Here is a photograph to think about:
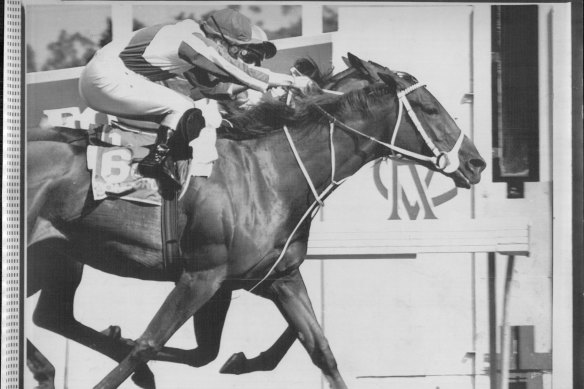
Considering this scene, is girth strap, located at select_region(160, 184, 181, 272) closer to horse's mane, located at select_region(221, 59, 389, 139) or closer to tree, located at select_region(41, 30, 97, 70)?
horse's mane, located at select_region(221, 59, 389, 139)

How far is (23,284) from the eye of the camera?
4.80m

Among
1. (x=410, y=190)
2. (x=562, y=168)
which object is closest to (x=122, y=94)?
(x=410, y=190)

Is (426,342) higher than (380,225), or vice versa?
(380,225)

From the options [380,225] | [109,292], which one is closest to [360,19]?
[380,225]

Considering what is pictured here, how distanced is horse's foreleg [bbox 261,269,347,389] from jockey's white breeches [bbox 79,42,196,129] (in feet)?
3.25

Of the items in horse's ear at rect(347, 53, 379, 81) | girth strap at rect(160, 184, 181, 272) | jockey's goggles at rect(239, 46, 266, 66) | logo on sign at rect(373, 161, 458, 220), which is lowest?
girth strap at rect(160, 184, 181, 272)

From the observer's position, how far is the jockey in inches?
190

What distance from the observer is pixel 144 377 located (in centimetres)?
486

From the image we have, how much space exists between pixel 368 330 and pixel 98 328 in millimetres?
1382

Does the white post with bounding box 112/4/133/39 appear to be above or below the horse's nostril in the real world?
above

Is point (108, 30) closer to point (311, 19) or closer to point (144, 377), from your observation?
point (311, 19)

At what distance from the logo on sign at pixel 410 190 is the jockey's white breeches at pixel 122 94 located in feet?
3.49

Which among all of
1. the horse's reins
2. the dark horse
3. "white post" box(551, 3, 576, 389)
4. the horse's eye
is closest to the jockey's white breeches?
the dark horse

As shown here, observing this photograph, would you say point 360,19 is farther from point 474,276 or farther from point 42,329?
point 42,329
